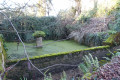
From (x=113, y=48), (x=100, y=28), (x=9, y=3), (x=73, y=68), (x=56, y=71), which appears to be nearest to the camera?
(x=9, y=3)

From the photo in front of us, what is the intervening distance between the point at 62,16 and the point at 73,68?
5.86 m

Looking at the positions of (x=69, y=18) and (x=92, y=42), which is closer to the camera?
(x=92, y=42)

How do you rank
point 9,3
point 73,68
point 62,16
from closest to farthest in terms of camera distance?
point 9,3
point 73,68
point 62,16

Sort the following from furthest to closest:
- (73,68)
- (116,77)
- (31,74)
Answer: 1. (73,68)
2. (31,74)
3. (116,77)

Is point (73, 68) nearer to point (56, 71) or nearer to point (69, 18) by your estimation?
point (56, 71)

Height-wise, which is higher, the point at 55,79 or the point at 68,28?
the point at 68,28

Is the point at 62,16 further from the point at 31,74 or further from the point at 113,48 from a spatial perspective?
the point at 31,74

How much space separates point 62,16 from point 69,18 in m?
0.85

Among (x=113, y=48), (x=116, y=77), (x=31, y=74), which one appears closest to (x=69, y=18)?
(x=113, y=48)

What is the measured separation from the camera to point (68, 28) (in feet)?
31.3

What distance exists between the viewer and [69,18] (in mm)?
9617

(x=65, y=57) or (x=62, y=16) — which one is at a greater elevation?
(x=62, y=16)

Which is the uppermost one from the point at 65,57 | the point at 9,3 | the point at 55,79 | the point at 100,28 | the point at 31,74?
the point at 9,3

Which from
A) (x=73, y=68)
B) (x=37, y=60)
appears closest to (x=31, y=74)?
(x=37, y=60)
